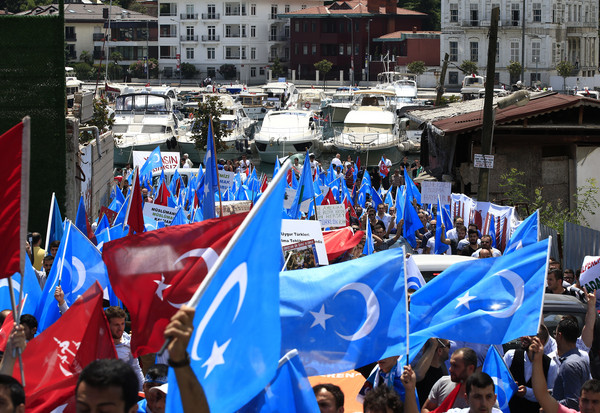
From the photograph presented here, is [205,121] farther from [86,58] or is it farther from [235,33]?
[86,58]

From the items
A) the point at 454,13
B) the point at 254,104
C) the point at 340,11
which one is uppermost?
the point at 340,11

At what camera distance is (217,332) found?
473cm

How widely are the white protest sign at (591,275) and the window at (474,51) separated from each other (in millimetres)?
83229

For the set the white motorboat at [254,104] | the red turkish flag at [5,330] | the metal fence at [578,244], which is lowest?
the metal fence at [578,244]

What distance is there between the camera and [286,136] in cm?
4897

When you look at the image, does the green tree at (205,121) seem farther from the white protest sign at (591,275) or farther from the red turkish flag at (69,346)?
the red turkish flag at (69,346)

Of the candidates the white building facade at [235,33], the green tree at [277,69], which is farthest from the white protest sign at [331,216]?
the white building facade at [235,33]

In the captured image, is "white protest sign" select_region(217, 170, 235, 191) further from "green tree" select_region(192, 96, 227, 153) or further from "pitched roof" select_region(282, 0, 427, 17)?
Answer: "pitched roof" select_region(282, 0, 427, 17)

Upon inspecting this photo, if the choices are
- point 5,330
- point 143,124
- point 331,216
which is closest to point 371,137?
point 143,124

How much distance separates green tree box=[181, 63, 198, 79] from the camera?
326 feet

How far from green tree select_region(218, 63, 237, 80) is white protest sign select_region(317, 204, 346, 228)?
8485cm

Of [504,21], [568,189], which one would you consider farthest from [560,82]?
[568,189]

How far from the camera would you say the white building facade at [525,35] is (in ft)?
292

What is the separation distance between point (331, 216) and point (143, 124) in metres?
31.4
